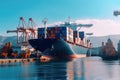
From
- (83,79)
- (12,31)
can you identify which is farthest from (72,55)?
(83,79)

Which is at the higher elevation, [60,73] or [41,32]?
[41,32]

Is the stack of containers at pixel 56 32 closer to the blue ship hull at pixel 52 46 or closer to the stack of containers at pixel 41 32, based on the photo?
the stack of containers at pixel 41 32

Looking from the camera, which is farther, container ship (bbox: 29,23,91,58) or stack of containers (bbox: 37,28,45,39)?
stack of containers (bbox: 37,28,45,39)

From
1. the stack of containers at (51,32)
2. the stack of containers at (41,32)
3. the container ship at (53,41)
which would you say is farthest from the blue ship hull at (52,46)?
the stack of containers at (41,32)

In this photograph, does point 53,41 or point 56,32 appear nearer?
point 53,41

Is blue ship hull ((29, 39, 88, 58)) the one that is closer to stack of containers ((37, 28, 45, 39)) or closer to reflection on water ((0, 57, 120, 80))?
stack of containers ((37, 28, 45, 39))

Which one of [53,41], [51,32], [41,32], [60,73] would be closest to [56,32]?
[51,32]

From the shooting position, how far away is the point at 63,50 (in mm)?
159500

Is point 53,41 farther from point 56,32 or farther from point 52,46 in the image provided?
point 56,32

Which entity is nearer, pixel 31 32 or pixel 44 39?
pixel 44 39

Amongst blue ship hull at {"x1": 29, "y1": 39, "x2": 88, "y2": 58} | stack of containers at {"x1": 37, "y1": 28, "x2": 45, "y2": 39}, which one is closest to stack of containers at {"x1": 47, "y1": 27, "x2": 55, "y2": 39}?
stack of containers at {"x1": 37, "y1": 28, "x2": 45, "y2": 39}

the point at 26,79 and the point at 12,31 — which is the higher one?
the point at 12,31

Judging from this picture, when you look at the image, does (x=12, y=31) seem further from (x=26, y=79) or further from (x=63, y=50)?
(x=26, y=79)

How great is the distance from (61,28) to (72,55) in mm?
22607
